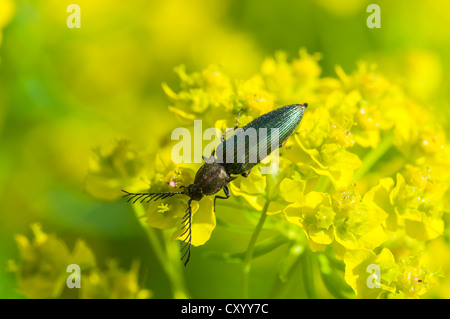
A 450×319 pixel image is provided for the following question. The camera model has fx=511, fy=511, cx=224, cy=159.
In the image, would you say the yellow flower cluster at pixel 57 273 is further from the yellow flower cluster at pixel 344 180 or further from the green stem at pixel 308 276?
the green stem at pixel 308 276

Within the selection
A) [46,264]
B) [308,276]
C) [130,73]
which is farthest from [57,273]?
[130,73]

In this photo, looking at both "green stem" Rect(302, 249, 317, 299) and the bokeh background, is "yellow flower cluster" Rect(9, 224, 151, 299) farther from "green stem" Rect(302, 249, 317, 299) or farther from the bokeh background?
"green stem" Rect(302, 249, 317, 299)

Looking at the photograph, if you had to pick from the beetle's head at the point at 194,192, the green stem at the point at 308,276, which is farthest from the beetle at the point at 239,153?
the green stem at the point at 308,276

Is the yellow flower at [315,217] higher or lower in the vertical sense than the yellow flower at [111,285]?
higher

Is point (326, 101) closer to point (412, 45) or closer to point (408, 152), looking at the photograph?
point (408, 152)

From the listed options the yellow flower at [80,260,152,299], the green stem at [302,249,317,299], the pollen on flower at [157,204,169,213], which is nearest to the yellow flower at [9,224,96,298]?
the yellow flower at [80,260,152,299]
